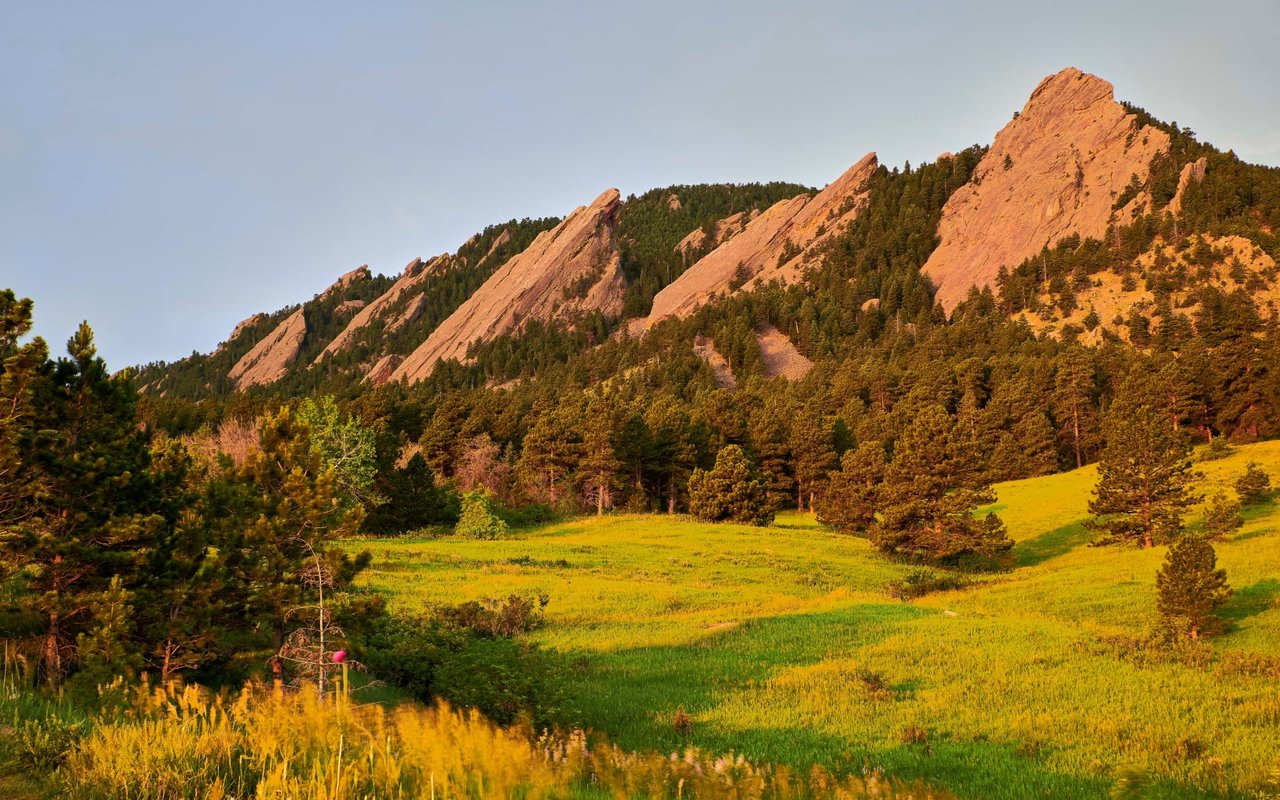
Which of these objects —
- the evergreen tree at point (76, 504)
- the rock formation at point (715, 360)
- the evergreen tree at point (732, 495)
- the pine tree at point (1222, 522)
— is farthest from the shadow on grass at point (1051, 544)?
the rock formation at point (715, 360)

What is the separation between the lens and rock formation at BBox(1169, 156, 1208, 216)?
432 ft

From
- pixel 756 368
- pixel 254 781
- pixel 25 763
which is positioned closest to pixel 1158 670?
pixel 254 781

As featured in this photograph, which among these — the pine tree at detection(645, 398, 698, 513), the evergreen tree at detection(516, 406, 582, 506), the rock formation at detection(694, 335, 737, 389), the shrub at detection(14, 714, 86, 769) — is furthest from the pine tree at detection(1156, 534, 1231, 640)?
the rock formation at detection(694, 335, 737, 389)

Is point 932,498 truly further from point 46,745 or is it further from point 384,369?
point 384,369

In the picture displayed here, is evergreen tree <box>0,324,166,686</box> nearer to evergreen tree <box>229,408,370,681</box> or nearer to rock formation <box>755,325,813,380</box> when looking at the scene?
evergreen tree <box>229,408,370,681</box>

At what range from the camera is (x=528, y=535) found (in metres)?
56.7

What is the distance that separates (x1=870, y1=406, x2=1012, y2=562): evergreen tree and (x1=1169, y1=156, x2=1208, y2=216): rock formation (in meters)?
128

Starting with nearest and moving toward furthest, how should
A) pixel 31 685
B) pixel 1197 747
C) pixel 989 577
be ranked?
pixel 31 685 → pixel 1197 747 → pixel 989 577

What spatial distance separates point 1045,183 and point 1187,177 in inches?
1194

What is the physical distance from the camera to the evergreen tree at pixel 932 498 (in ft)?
131

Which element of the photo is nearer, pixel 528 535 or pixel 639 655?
pixel 639 655

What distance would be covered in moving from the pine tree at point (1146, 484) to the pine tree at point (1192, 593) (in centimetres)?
2078

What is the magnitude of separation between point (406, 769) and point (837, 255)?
18982 cm

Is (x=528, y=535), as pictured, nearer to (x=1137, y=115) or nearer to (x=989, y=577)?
(x=989, y=577)
